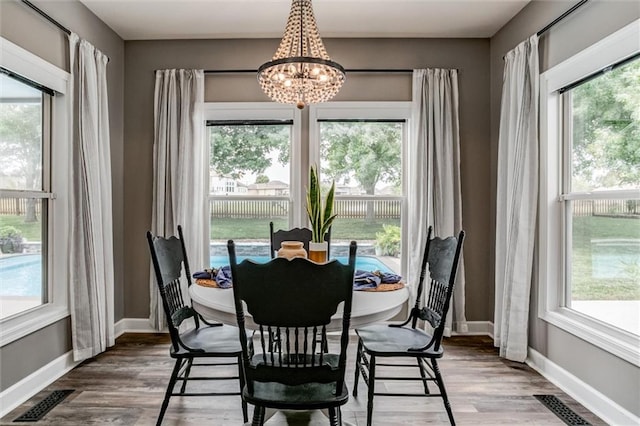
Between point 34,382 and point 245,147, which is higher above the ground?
point 245,147

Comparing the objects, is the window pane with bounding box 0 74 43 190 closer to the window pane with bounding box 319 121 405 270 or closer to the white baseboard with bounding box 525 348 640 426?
the window pane with bounding box 319 121 405 270

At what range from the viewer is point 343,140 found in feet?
12.9

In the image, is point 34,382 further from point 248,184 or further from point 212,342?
point 248,184

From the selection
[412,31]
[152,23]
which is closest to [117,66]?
[152,23]

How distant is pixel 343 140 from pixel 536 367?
2.42 metres

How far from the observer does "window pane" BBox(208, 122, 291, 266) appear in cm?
395

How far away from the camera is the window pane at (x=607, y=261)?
7.71ft

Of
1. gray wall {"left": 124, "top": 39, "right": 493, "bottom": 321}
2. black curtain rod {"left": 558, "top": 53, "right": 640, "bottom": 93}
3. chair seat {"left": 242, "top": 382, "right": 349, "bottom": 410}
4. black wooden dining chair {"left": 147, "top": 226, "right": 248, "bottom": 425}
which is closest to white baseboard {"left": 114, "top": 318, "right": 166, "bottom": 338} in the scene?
gray wall {"left": 124, "top": 39, "right": 493, "bottom": 321}

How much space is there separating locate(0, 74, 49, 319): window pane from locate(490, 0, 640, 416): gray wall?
11.6 feet

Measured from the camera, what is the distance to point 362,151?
3945mm

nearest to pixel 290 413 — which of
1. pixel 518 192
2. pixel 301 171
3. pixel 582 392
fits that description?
pixel 582 392

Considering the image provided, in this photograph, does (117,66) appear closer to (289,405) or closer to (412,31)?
(412,31)

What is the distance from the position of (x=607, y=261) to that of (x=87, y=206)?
3.50 metres

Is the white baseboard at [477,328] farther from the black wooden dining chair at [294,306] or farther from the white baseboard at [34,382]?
the white baseboard at [34,382]
